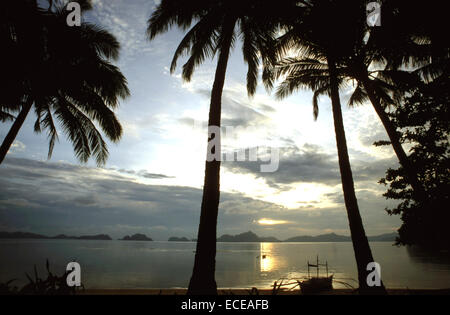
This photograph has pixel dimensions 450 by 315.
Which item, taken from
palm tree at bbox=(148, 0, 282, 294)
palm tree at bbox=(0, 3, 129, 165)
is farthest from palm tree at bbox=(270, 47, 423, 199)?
palm tree at bbox=(0, 3, 129, 165)

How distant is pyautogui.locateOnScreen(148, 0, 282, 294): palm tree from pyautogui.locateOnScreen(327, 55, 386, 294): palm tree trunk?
11.3ft

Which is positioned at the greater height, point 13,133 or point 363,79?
point 363,79

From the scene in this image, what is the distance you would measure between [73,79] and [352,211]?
1080cm

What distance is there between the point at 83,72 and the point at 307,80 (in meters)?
9.10

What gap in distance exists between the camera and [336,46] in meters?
9.02

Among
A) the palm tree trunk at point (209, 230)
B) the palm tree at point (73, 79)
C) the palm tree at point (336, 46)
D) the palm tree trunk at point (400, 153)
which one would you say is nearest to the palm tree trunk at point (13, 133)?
the palm tree at point (73, 79)

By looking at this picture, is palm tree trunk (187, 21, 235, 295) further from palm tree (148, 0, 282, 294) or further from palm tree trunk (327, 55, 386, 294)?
palm tree trunk (327, 55, 386, 294)

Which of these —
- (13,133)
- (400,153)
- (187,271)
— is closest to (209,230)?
(400,153)

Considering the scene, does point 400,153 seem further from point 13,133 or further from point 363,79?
point 13,133

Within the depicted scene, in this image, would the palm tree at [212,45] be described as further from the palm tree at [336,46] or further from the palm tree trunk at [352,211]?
the palm tree trunk at [352,211]

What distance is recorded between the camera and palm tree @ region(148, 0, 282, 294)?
6.16 meters

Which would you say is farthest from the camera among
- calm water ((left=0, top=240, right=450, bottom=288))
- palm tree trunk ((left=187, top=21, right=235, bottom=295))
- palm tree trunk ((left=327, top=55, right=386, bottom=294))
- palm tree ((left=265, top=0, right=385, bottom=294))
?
calm water ((left=0, top=240, right=450, bottom=288))
